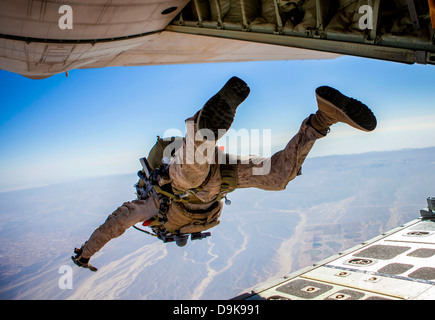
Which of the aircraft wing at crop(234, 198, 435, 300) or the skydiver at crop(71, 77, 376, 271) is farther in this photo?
the aircraft wing at crop(234, 198, 435, 300)

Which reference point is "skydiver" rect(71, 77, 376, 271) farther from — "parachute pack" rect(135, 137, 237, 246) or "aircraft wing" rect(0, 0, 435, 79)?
"aircraft wing" rect(0, 0, 435, 79)

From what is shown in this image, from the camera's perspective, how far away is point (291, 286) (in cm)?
612

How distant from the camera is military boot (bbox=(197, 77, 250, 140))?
2719mm

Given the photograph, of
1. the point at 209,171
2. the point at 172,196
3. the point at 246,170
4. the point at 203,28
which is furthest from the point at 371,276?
the point at 203,28

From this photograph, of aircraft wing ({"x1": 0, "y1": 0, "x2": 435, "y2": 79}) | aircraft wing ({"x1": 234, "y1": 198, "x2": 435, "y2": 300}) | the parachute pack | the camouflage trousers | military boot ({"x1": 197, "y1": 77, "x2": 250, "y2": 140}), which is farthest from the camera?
aircraft wing ({"x1": 234, "y1": 198, "x2": 435, "y2": 300})

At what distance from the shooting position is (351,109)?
2.80 metres

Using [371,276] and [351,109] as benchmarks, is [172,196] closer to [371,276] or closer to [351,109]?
[351,109]

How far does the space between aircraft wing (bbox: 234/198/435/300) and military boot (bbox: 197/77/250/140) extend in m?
4.29

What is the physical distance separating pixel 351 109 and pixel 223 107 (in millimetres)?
1336

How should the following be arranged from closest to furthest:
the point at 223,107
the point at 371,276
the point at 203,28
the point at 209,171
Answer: the point at 223,107
the point at 203,28
the point at 209,171
the point at 371,276

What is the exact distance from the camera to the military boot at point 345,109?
9.15 feet

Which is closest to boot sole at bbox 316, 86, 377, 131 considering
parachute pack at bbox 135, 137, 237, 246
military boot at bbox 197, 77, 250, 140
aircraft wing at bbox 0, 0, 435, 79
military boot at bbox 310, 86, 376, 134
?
military boot at bbox 310, 86, 376, 134

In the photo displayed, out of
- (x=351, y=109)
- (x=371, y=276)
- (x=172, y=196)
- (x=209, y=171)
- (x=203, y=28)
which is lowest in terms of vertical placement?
(x=371, y=276)

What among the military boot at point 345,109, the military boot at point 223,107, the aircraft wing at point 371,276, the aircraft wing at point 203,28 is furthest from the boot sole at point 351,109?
the aircraft wing at point 371,276
